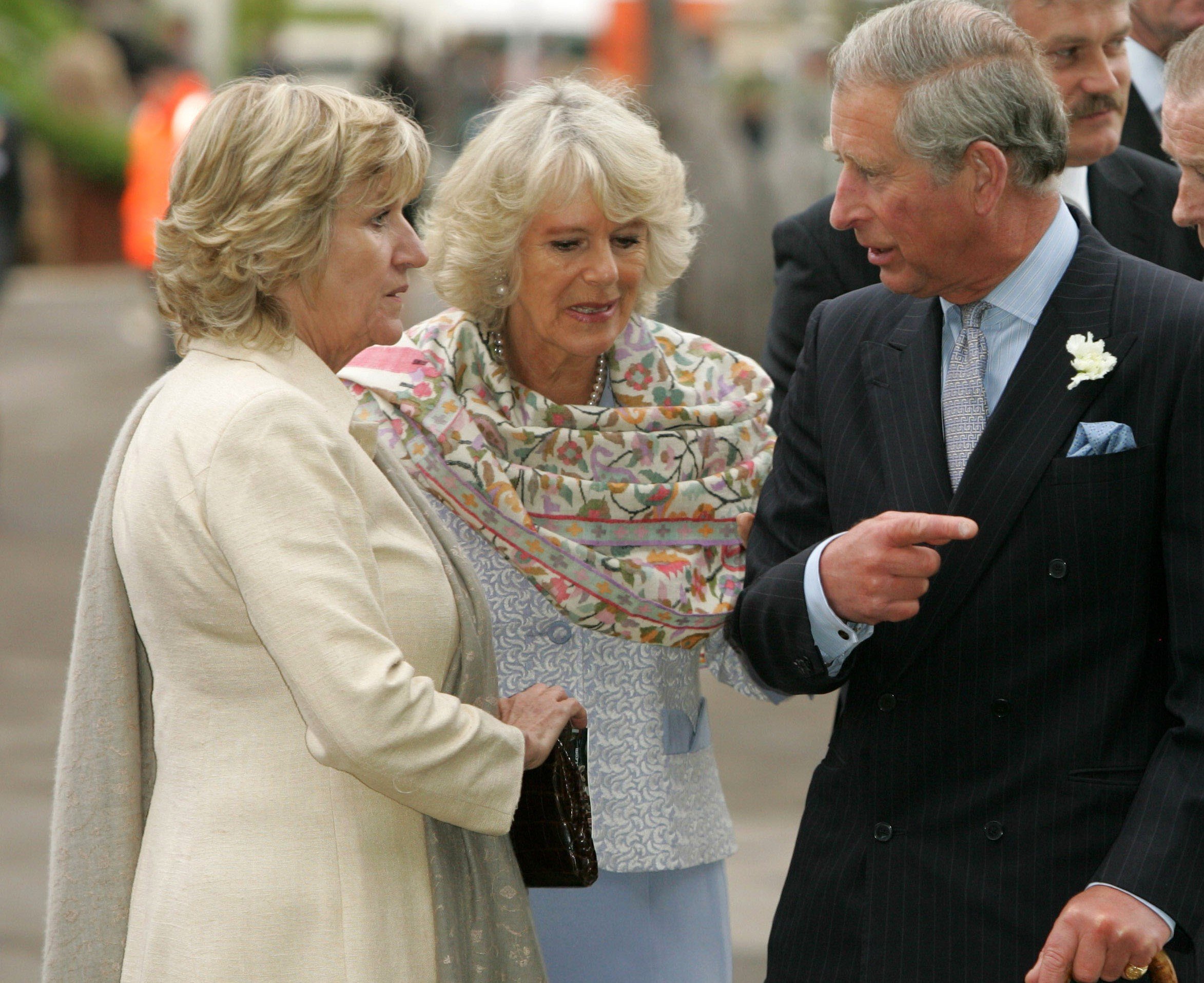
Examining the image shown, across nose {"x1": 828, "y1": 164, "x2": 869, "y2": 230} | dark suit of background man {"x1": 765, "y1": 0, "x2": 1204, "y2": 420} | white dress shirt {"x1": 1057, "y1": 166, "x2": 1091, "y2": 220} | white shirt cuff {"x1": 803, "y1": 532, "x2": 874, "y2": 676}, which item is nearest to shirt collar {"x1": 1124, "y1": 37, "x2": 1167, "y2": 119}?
dark suit of background man {"x1": 765, "y1": 0, "x2": 1204, "y2": 420}

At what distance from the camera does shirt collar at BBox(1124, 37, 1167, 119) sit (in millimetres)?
4055

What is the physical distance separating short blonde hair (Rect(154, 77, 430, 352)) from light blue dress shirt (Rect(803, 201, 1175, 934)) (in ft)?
2.93

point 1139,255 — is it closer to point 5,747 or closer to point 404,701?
point 404,701

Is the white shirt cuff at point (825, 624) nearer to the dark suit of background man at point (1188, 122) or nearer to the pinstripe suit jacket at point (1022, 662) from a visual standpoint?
the pinstripe suit jacket at point (1022, 662)

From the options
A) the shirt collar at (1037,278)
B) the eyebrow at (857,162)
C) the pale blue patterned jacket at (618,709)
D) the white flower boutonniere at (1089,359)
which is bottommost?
the pale blue patterned jacket at (618,709)

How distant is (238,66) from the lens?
80.1 ft

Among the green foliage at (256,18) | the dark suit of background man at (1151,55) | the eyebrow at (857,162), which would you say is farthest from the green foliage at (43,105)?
the eyebrow at (857,162)

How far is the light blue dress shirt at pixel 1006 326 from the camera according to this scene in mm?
2557

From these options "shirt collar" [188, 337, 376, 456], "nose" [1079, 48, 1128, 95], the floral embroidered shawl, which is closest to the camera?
"shirt collar" [188, 337, 376, 456]

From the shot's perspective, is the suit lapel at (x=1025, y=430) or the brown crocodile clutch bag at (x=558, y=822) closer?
the suit lapel at (x=1025, y=430)

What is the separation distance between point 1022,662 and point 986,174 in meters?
0.73

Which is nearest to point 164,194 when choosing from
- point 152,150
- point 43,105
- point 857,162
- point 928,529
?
point 152,150

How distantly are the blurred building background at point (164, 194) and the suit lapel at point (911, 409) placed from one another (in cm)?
113

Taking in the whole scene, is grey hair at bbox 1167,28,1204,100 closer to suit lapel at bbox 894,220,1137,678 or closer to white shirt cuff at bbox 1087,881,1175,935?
suit lapel at bbox 894,220,1137,678
